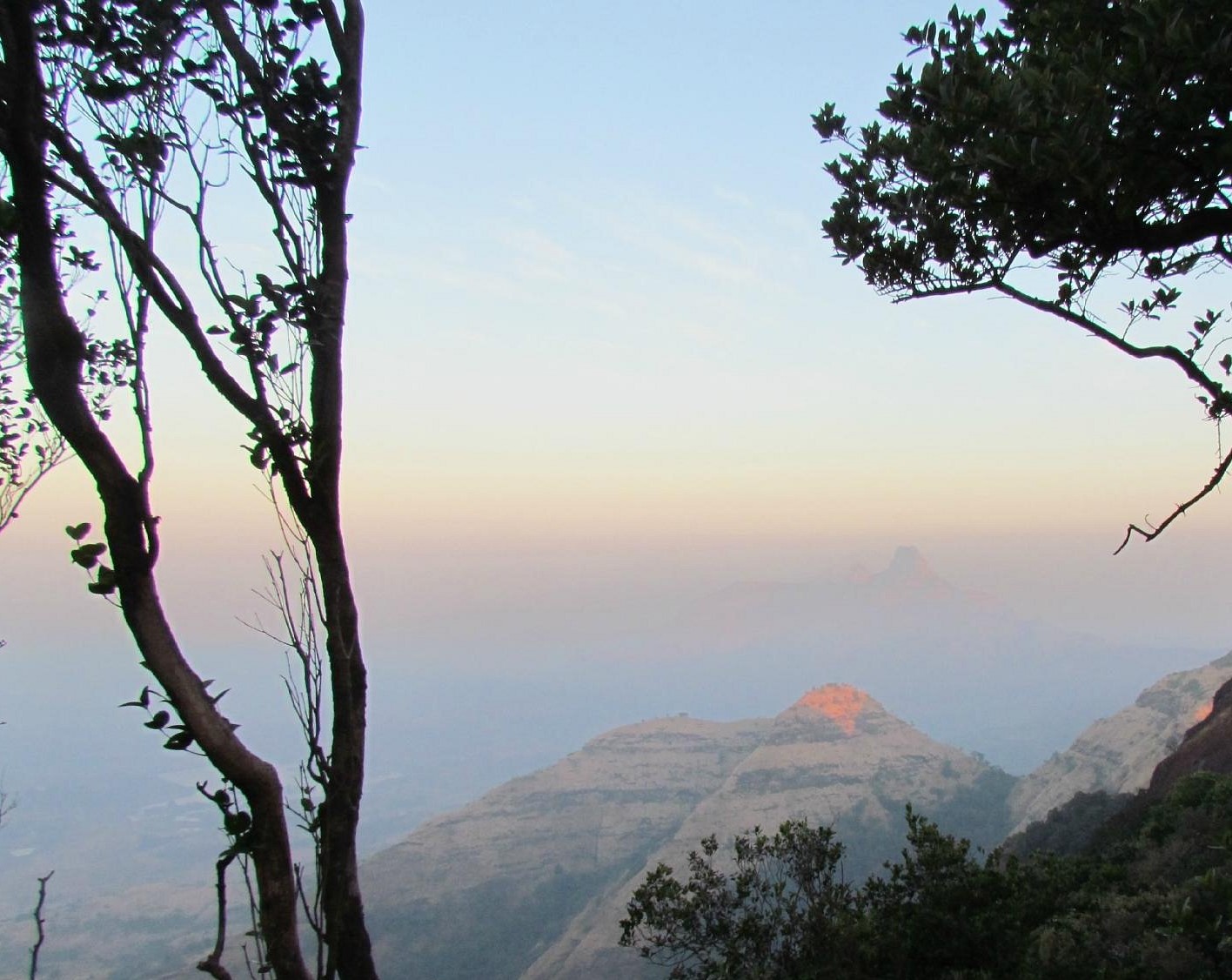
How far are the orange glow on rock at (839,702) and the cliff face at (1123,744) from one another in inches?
1303

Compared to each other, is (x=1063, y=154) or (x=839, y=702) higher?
(x=1063, y=154)

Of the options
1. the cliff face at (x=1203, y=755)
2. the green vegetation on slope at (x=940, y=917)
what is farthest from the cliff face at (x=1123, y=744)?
the green vegetation on slope at (x=940, y=917)

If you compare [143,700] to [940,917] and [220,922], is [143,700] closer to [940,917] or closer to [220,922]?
[220,922]

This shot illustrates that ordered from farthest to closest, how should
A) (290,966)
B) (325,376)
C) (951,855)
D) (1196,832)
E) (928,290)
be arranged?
(1196,832), (951,855), (928,290), (325,376), (290,966)

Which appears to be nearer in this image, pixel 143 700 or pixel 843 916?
pixel 143 700

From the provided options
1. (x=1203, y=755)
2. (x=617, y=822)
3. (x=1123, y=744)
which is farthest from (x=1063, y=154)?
(x=617, y=822)

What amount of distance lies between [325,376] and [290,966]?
2.24 metres

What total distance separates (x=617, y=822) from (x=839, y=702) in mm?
41089

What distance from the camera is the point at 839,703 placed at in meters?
125

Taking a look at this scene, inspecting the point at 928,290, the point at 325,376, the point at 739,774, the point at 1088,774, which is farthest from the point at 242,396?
the point at 739,774

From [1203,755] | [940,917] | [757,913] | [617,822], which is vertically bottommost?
[617,822]

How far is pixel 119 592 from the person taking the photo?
2719mm

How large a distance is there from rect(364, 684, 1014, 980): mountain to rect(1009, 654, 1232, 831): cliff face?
4958 millimetres

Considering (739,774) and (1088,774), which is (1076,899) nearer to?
(1088,774)
